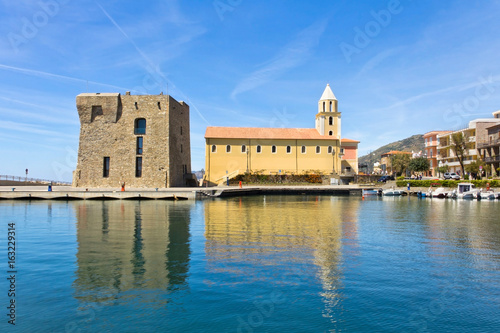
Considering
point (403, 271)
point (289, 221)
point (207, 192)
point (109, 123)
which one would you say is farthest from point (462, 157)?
point (403, 271)

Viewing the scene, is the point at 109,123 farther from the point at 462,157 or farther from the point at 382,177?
the point at 462,157

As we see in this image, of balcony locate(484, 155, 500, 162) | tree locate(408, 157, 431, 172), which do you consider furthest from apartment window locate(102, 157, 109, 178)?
tree locate(408, 157, 431, 172)

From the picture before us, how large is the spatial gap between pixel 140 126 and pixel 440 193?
Answer: 32.6m

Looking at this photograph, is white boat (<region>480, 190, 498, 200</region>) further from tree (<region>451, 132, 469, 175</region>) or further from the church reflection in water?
the church reflection in water

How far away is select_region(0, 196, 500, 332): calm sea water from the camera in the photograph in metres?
6.19

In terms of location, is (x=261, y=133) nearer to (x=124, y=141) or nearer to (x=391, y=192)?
(x=391, y=192)

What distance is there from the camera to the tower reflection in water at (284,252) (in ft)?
26.7

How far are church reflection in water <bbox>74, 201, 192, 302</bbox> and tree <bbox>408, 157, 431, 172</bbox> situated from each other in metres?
54.8

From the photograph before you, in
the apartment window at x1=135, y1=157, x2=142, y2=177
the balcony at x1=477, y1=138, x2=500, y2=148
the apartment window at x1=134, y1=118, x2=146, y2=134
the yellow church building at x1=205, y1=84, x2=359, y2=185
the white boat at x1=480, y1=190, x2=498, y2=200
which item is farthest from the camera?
the yellow church building at x1=205, y1=84, x2=359, y2=185

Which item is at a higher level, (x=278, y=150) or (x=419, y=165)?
(x=278, y=150)

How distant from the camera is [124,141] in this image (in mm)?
40188

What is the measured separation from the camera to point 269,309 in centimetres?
664

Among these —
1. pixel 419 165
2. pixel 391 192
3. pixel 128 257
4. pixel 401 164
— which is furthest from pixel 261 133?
pixel 128 257

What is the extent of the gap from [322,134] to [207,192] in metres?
25.6
